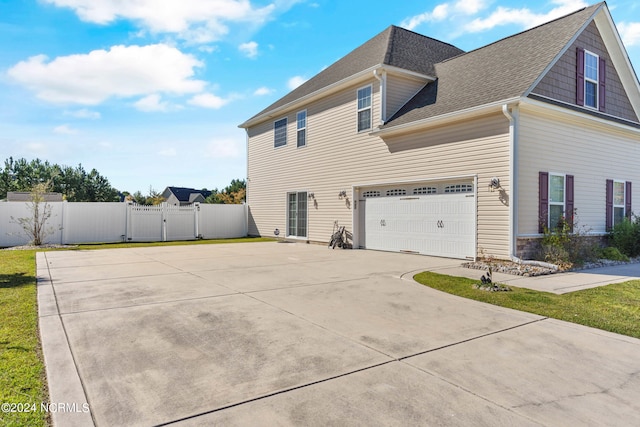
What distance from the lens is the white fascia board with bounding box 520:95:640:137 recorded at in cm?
930

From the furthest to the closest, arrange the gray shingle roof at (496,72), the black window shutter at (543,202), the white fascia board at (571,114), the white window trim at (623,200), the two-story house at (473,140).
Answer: the white window trim at (623,200)
the gray shingle roof at (496,72)
the black window shutter at (543,202)
the two-story house at (473,140)
the white fascia board at (571,114)

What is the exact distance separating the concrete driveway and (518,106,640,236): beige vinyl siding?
5.20 metres

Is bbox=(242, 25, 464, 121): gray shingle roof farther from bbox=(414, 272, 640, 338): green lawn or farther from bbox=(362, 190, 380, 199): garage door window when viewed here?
bbox=(414, 272, 640, 338): green lawn

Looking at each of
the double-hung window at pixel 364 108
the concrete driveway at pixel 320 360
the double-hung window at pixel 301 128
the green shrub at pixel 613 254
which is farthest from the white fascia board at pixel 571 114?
the double-hung window at pixel 301 128

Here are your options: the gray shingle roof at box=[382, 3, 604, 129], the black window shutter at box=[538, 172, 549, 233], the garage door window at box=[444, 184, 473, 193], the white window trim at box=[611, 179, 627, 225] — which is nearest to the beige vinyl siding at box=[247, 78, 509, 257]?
the garage door window at box=[444, 184, 473, 193]

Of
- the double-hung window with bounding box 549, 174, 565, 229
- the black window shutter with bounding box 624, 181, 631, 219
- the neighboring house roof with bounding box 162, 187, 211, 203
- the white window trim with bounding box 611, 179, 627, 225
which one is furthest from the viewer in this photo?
the neighboring house roof with bounding box 162, 187, 211, 203

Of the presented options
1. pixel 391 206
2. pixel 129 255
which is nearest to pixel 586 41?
pixel 391 206

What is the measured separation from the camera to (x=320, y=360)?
355cm

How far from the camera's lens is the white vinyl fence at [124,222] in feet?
52.2

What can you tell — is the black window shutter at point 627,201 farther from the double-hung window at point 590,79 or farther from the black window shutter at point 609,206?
the double-hung window at point 590,79

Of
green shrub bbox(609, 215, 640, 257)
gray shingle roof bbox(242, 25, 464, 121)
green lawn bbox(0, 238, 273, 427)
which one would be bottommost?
green lawn bbox(0, 238, 273, 427)

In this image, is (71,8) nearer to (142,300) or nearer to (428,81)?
(142,300)

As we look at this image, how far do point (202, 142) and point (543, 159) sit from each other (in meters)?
18.3

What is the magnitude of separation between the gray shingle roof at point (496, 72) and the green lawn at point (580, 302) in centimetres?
491
